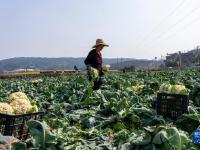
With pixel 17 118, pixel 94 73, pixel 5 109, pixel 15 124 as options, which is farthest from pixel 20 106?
pixel 94 73

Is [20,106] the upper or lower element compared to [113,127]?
upper

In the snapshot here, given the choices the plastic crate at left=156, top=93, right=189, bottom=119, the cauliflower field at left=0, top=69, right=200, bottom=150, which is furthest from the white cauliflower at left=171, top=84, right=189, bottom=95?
the plastic crate at left=156, top=93, right=189, bottom=119

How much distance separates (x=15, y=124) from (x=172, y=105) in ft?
10.8

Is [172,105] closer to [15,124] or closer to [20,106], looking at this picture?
[20,106]

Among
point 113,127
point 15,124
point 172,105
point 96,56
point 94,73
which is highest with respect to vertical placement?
point 96,56

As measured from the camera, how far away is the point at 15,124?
14.5 ft

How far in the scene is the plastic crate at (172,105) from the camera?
6707mm

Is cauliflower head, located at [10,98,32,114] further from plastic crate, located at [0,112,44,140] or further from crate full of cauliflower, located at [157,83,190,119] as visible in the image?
crate full of cauliflower, located at [157,83,190,119]

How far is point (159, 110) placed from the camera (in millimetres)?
7094

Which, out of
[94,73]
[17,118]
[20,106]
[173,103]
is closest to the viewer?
[17,118]

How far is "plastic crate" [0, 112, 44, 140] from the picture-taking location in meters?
4.34

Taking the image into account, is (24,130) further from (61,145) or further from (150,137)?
(150,137)

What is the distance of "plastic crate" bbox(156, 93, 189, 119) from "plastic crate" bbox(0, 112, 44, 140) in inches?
111

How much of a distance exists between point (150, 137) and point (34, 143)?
1.18 meters
